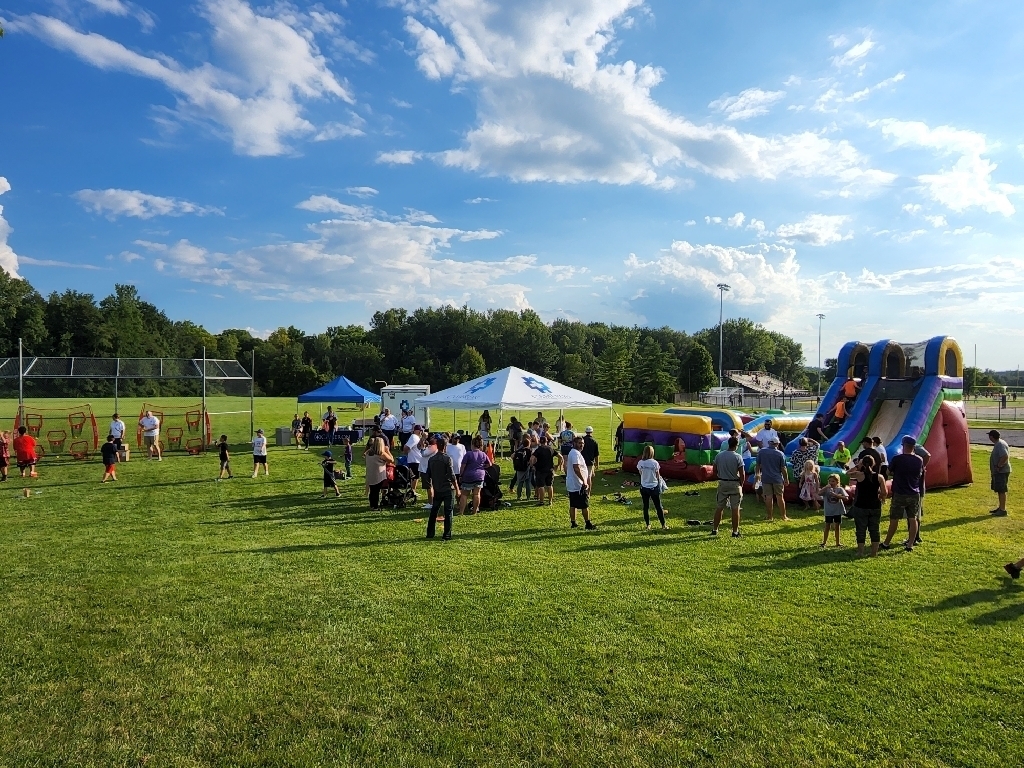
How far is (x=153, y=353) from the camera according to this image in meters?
51.3

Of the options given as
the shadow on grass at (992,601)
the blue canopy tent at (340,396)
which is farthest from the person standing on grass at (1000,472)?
the blue canopy tent at (340,396)

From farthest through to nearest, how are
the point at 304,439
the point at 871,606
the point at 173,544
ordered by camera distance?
the point at 304,439, the point at 173,544, the point at 871,606

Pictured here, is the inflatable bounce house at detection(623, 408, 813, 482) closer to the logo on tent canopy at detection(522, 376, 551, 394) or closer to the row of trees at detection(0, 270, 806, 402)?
the logo on tent canopy at detection(522, 376, 551, 394)

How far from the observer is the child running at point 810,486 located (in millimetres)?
12391

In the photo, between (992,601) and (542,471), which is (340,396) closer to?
(542,471)

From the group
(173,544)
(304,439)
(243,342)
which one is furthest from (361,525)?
(243,342)

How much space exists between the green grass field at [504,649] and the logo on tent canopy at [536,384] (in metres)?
7.92

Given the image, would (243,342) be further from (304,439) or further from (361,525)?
(361,525)

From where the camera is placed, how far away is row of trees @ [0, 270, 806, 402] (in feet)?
180

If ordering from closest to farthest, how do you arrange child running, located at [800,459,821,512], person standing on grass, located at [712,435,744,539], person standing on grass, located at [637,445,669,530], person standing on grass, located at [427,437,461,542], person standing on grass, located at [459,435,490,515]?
person standing on grass, located at [427,437,461,542] → person standing on grass, located at [712,435,744,539] → person standing on grass, located at [637,445,669,530] → person standing on grass, located at [459,435,490,515] → child running, located at [800,459,821,512]

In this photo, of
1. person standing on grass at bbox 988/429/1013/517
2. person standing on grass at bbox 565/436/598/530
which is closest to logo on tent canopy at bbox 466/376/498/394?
Answer: person standing on grass at bbox 565/436/598/530

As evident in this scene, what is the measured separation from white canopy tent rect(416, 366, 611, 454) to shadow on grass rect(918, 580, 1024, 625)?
10.6m

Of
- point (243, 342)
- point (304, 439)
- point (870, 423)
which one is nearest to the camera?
point (870, 423)

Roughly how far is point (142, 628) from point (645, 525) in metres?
7.51
